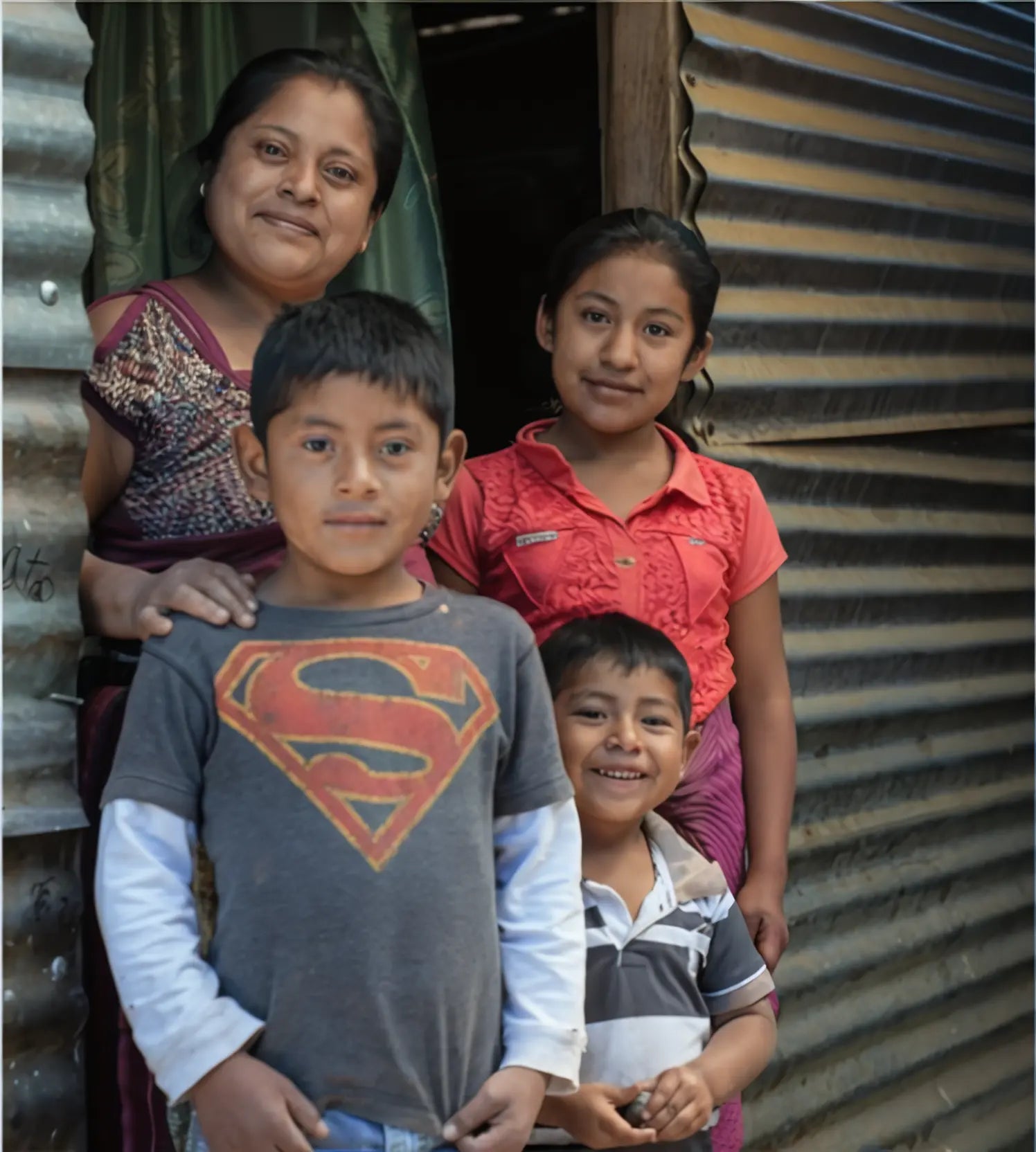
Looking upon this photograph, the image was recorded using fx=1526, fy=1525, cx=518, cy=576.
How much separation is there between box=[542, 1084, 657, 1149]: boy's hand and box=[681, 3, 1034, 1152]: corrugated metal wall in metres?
1.36

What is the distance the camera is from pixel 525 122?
15.7 ft

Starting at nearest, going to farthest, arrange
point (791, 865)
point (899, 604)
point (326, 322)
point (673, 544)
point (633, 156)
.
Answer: point (326, 322)
point (673, 544)
point (633, 156)
point (791, 865)
point (899, 604)

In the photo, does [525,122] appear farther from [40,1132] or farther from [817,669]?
[40,1132]

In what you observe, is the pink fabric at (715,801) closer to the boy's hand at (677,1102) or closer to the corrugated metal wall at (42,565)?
the boy's hand at (677,1102)

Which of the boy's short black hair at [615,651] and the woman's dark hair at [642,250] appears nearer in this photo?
the boy's short black hair at [615,651]

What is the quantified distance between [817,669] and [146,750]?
209cm

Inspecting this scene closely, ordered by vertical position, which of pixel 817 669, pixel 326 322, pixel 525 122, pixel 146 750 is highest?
pixel 525 122

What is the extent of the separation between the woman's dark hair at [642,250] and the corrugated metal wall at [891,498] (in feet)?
1.98

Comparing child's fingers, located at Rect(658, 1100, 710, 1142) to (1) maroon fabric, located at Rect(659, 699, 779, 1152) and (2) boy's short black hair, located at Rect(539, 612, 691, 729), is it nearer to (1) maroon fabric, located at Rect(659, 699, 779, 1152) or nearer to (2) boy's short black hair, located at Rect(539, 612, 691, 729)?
(1) maroon fabric, located at Rect(659, 699, 779, 1152)

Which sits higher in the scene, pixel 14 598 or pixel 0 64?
pixel 0 64

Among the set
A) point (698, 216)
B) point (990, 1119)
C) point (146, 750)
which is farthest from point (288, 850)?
point (990, 1119)

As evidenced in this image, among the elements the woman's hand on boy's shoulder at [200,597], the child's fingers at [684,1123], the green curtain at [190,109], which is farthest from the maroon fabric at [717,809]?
the green curtain at [190,109]

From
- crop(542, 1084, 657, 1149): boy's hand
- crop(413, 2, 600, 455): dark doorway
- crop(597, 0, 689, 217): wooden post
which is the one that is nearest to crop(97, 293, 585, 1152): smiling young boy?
crop(542, 1084, 657, 1149): boy's hand

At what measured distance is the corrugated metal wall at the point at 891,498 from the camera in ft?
11.1
